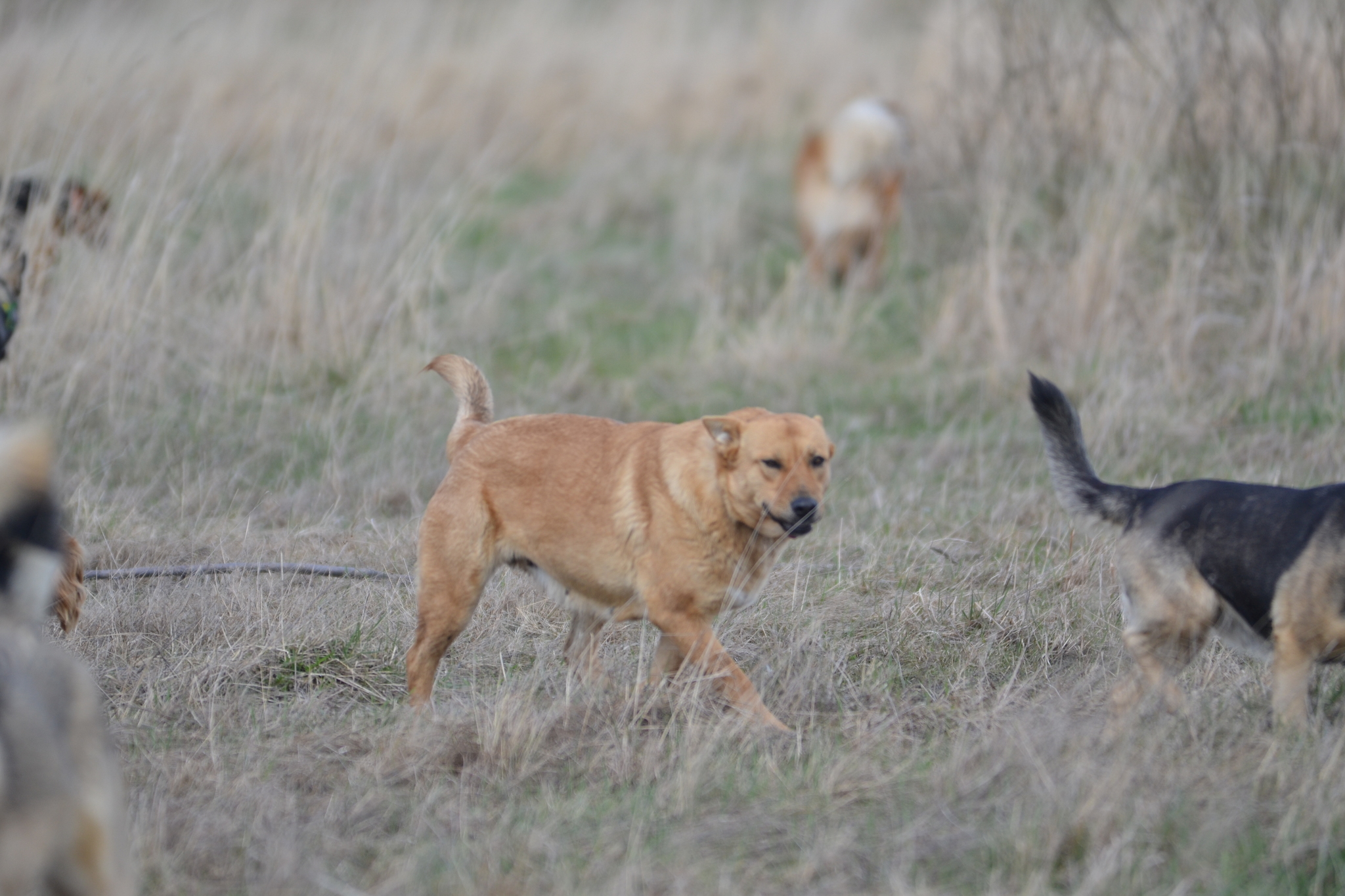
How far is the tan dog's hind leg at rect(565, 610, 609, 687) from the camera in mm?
3801

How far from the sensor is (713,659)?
3.50 meters

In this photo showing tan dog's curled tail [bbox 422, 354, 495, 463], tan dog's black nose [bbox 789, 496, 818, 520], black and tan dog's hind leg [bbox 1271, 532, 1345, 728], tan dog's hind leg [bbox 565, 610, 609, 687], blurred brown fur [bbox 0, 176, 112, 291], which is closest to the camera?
black and tan dog's hind leg [bbox 1271, 532, 1345, 728]

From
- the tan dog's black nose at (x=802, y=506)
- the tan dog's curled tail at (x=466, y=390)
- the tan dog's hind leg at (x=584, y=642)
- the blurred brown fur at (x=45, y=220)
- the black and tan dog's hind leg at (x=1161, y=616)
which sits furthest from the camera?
the blurred brown fur at (x=45, y=220)

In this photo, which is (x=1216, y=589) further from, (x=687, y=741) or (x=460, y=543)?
(x=460, y=543)

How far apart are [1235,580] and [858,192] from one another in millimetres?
6163

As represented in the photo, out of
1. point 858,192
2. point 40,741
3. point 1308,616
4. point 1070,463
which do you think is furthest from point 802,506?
point 858,192

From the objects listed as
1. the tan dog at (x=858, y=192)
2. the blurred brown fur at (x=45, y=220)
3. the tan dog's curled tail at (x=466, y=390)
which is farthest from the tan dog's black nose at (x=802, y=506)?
the tan dog at (x=858, y=192)

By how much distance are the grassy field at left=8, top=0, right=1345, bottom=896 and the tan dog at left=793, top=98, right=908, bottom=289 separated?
188mm

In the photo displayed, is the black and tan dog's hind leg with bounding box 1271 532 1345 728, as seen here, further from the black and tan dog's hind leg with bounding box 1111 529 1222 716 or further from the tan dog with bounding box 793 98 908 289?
the tan dog with bounding box 793 98 908 289

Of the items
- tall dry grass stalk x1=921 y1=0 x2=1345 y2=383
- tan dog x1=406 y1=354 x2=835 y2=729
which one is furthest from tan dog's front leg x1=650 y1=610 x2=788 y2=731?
tall dry grass stalk x1=921 y1=0 x2=1345 y2=383

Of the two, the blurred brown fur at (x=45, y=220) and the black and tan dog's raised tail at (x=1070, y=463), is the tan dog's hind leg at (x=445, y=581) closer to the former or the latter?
the black and tan dog's raised tail at (x=1070, y=463)

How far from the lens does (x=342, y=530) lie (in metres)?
5.25

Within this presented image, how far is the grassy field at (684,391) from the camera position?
2.86 meters

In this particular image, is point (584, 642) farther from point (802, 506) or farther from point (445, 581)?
point (802, 506)
